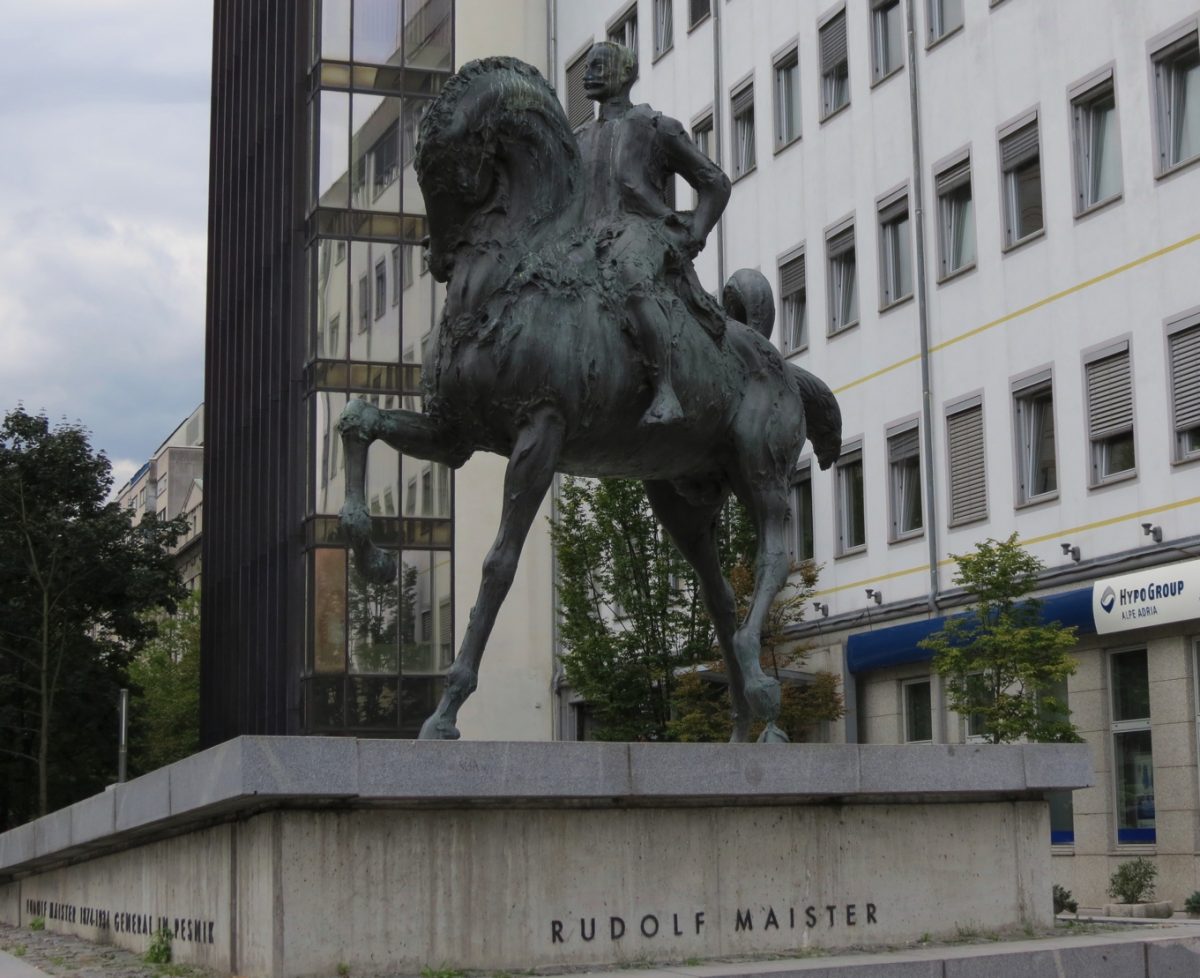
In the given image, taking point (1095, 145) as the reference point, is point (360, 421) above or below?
below

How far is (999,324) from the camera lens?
31453mm

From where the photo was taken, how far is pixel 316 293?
4606 cm

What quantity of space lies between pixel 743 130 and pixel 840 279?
18.1ft

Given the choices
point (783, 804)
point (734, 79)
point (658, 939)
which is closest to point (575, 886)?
point (658, 939)

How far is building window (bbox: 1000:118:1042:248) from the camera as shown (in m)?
31.0

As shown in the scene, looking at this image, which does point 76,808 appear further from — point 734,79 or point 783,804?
point 734,79

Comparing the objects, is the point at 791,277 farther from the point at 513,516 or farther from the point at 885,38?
the point at 513,516

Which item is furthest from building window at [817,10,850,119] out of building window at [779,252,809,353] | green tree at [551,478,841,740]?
green tree at [551,478,841,740]

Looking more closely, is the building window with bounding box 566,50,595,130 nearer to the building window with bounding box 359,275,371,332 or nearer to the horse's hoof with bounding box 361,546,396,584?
the building window with bounding box 359,275,371,332

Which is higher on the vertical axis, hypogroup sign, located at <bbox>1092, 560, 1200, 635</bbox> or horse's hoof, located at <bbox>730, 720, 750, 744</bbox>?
hypogroup sign, located at <bbox>1092, 560, 1200, 635</bbox>

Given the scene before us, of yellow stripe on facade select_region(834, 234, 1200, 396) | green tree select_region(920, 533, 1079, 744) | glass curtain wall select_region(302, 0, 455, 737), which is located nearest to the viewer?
green tree select_region(920, 533, 1079, 744)

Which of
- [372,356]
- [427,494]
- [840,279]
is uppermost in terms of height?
[372,356]

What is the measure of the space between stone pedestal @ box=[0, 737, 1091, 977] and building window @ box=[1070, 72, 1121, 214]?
19.2m

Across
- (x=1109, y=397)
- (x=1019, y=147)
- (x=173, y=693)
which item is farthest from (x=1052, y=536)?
(x=173, y=693)
